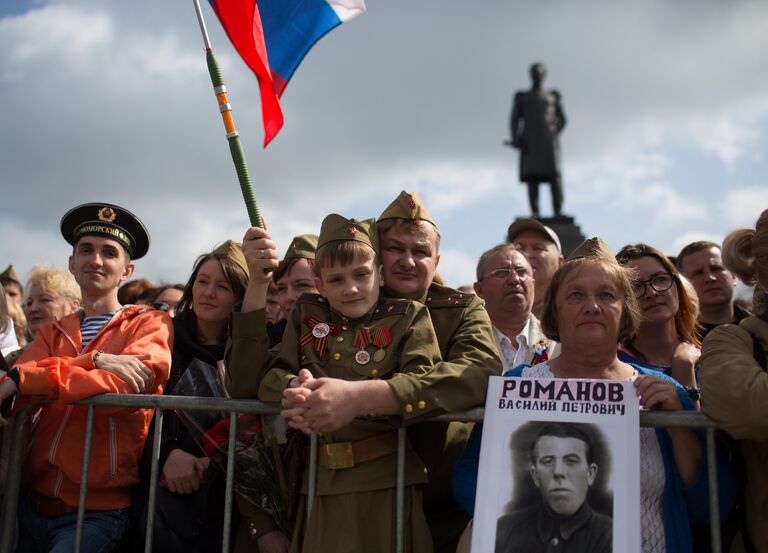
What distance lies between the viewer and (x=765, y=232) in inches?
107

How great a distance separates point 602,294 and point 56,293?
3.75m

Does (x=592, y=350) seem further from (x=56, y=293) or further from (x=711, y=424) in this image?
(x=56, y=293)

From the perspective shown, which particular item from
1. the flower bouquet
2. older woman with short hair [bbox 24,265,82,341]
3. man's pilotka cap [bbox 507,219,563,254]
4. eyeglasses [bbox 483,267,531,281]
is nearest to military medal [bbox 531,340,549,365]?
eyeglasses [bbox 483,267,531,281]

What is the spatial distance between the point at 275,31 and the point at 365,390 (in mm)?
1939

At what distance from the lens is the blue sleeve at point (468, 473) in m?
2.72

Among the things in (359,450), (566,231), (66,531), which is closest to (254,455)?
(359,450)

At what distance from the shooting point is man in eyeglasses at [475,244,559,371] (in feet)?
14.4

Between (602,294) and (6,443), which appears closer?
(602,294)

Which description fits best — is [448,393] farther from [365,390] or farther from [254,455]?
[254,455]

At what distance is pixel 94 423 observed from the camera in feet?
11.1

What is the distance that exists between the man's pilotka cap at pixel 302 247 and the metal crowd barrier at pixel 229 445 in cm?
166

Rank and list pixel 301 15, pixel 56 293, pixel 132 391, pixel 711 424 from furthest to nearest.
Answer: pixel 56 293
pixel 301 15
pixel 132 391
pixel 711 424

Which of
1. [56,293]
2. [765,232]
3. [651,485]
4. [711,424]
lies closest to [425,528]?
[651,485]

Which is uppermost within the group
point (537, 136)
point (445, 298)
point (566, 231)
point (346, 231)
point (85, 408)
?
point (537, 136)
